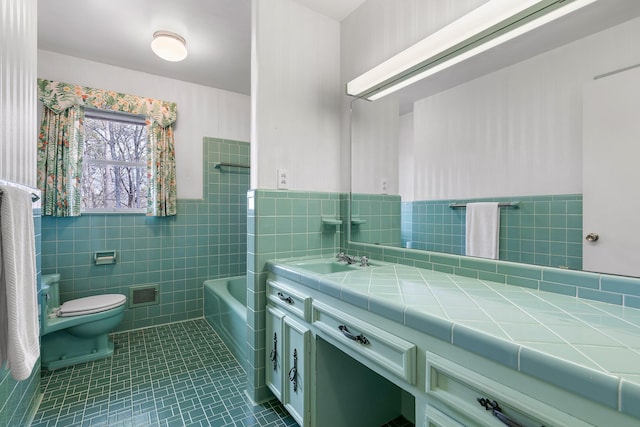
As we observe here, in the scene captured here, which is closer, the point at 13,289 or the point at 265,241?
the point at 13,289

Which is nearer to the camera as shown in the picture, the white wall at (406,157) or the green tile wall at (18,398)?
the green tile wall at (18,398)

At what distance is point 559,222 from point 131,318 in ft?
10.9

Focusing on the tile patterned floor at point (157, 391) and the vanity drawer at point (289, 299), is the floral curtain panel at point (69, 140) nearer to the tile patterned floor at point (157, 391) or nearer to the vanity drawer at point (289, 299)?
the tile patterned floor at point (157, 391)

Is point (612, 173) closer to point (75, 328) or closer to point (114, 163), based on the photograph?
point (75, 328)

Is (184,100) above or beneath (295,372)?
above

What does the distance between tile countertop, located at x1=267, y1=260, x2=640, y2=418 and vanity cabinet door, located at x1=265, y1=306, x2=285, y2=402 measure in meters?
0.46

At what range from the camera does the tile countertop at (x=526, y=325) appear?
55cm

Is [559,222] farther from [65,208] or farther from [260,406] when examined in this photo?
[65,208]

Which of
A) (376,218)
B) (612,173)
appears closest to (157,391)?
(376,218)

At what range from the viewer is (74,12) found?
1965 mm

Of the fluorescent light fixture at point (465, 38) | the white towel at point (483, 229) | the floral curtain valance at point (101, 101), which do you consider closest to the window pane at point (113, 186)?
the floral curtain valance at point (101, 101)

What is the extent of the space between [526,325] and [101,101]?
10.9ft

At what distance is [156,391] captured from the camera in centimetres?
184

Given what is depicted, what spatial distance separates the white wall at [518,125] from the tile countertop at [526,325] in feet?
1.44
